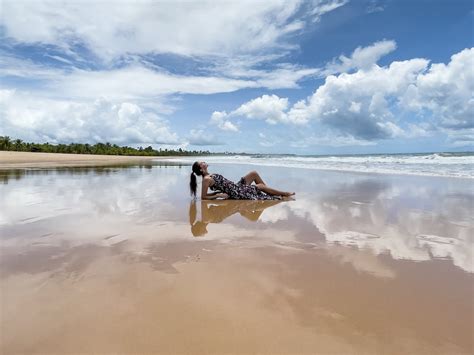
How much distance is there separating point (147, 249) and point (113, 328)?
1.68 m

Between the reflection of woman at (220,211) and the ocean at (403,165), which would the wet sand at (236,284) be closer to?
the reflection of woman at (220,211)

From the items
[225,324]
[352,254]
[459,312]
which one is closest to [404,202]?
[352,254]

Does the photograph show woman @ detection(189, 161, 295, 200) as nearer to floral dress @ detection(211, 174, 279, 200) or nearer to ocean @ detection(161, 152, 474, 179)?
floral dress @ detection(211, 174, 279, 200)

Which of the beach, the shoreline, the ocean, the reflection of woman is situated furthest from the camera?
the beach

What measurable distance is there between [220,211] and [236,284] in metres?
3.82

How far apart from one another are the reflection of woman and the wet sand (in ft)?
0.27

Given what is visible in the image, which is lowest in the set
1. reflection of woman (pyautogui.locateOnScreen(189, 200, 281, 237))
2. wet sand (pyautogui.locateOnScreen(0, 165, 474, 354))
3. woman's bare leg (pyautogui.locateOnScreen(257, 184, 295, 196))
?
→ reflection of woman (pyautogui.locateOnScreen(189, 200, 281, 237))

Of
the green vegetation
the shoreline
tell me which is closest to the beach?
Answer: the shoreline

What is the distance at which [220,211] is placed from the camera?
6582 millimetres

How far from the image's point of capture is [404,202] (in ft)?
23.2

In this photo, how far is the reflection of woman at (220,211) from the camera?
5179mm

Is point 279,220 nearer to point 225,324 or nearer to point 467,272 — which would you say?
point 467,272

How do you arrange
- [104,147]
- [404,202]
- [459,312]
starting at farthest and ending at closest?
[104,147] → [404,202] → [459,312]

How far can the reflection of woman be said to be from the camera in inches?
204
